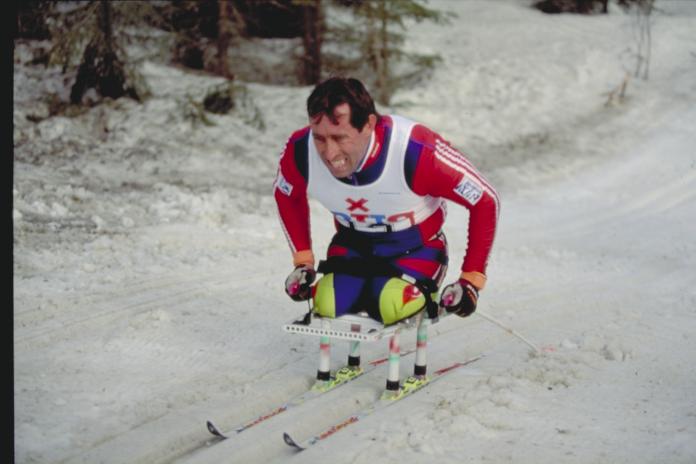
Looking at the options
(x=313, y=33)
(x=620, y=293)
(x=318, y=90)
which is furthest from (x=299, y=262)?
(x=313, y=33)

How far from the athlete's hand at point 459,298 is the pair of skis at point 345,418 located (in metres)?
0.63

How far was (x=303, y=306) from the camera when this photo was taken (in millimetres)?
6176

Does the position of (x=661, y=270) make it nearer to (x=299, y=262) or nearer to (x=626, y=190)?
(x=626, y=190)

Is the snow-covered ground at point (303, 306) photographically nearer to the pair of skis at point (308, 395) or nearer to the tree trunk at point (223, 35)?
the pair of skis at point (308, 395)

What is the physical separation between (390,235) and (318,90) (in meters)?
0.87

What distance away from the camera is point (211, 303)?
19.8 ft

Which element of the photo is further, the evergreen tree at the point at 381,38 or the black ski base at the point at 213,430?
the evergreen tree at the point at 381,38

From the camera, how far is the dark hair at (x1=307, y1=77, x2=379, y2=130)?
3.91m

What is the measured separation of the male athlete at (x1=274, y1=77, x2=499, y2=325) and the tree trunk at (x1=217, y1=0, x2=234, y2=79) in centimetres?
832

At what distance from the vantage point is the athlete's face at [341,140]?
3.93m

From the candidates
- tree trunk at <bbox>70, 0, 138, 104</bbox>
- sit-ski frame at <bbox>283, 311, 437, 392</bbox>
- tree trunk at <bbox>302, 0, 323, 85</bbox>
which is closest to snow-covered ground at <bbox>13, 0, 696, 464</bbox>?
sit-ski frame at <bbox>283, 311, 437, 392</bbox>

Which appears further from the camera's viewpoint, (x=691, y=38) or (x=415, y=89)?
(x=691, y=38)

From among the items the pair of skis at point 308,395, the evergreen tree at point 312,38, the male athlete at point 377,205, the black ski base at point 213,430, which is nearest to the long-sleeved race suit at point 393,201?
the male athlete at point 377,205

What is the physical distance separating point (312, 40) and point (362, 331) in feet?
33.6
